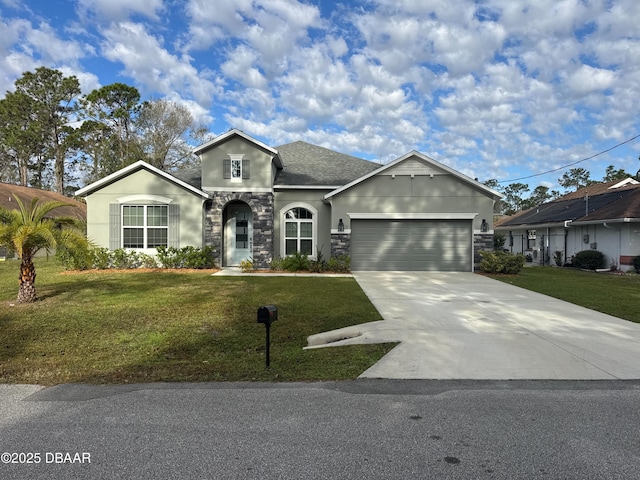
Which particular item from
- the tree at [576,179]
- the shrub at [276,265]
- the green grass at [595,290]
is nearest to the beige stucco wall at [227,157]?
the shrub at [276,265]

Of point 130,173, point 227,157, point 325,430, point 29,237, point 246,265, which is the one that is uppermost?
point 227,157

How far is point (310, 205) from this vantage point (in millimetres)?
17984

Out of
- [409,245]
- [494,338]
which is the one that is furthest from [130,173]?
[494,338]

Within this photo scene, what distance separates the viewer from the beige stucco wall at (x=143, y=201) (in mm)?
16594

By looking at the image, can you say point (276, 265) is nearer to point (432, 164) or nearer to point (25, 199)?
point (432, 164)

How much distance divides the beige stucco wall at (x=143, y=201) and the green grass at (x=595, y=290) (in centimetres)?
1190

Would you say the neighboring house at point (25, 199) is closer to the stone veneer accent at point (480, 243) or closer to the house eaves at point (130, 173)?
the house eaves at point (130, 173)

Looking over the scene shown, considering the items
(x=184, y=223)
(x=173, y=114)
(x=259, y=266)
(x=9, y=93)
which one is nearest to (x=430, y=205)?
(x=259, y=266)

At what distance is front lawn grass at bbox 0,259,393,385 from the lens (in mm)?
5109

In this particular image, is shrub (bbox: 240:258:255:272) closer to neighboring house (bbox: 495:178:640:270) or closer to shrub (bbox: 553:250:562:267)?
neighboring house (bbox: 495:178:640:270)

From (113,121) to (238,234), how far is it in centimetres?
2604

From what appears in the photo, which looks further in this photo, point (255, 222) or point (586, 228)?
point (586, 228)

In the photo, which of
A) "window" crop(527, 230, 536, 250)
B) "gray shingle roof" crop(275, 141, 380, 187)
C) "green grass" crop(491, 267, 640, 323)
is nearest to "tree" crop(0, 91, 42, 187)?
"gray shingle roof" crop(275, 141, 380, 187)

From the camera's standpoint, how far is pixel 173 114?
35812 mm
